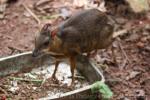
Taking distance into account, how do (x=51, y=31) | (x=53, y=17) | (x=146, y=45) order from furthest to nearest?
1. (x=53, y=17)
2. (x=146, y=45)
3. (x=51, y=31)

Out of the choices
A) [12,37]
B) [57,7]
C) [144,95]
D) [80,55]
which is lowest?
[144,95]

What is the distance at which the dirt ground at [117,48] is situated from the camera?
5523 millimetres

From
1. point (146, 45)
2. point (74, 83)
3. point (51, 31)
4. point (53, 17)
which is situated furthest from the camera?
point (53, 17)

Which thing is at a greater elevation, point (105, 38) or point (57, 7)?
point (57, 7)

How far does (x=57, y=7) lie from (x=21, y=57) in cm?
196

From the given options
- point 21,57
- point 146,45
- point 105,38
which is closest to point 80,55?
point 105,38

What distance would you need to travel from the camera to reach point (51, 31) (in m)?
4.93

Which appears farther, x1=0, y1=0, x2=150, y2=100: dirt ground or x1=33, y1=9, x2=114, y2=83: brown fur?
x1=0, y1=0, x2=150, y2=100: dirt ground

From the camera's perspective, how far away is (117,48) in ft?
20.6

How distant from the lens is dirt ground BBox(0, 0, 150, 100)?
5523mm

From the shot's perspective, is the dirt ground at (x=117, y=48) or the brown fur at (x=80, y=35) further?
the dirt ground at (x=117, y=48)

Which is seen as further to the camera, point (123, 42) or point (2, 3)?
point (2, 3)

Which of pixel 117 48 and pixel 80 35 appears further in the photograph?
pixel 117 48

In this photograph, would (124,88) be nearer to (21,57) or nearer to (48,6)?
(21,57)
